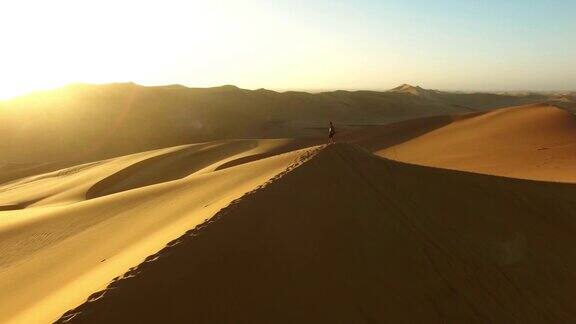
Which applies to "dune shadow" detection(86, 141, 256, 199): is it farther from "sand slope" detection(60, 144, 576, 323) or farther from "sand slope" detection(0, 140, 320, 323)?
"sand slope" detection(60, 144, 576, 323)

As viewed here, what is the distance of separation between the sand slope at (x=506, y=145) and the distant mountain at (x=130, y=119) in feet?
42.9

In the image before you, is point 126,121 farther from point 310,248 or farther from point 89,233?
point 310,248

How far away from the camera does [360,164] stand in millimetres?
9141

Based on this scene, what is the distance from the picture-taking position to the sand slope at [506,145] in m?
15.2

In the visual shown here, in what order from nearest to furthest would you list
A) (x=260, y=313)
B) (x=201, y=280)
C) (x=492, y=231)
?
1. (x=260, y=313)
2. (x=201, y=280)
3. (x=492, y=231)

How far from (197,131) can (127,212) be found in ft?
100

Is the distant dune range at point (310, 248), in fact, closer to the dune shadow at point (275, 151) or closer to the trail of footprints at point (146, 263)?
the trail of footprints at point (146, 263)

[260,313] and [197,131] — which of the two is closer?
[260,313]

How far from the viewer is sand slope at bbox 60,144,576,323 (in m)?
4.52

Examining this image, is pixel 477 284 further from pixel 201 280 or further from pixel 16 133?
pixel 16 133

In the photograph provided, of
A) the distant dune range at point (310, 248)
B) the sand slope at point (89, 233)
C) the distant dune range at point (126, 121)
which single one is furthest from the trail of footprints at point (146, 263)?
the distant dune range at point (126, 121)

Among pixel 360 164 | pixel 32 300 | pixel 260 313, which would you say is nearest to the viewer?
pixel 260 313

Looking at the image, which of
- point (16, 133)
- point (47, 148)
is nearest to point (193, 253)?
point (47, 148)

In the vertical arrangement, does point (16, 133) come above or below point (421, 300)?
above
